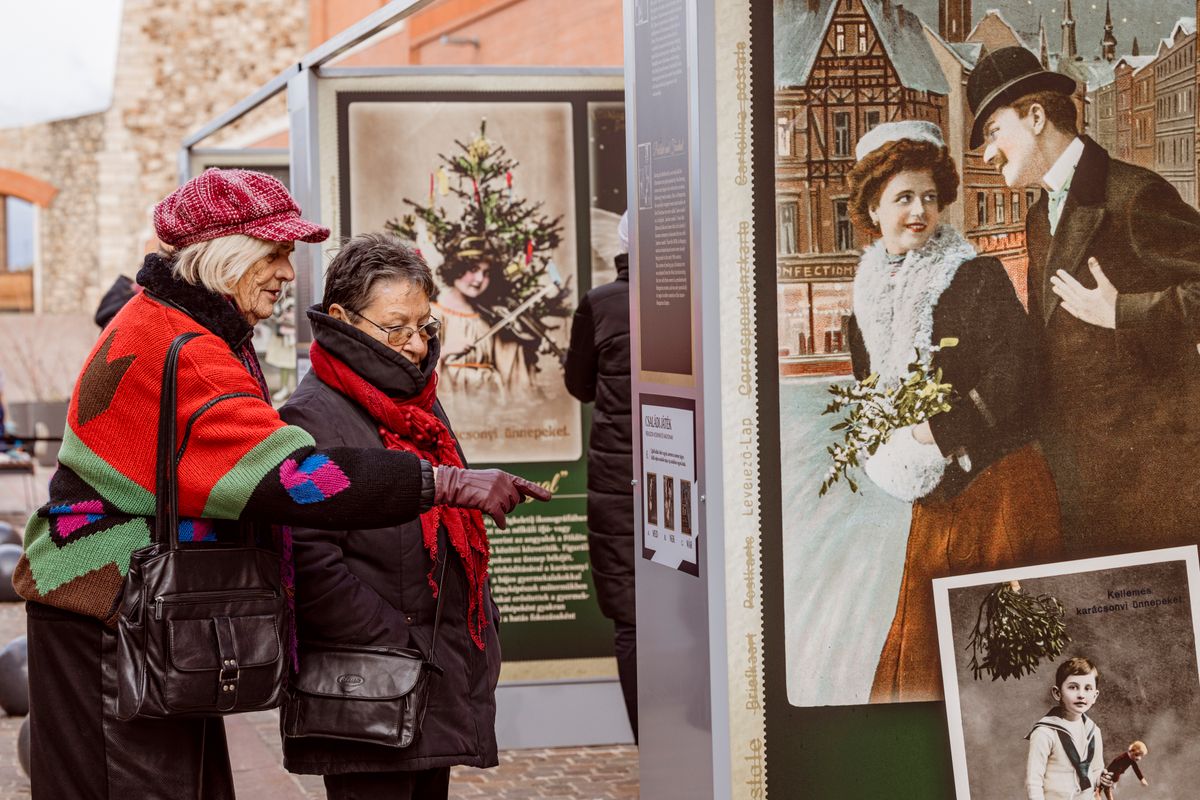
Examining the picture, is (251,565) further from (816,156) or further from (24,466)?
(24,466)

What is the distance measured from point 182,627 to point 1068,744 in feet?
6.05

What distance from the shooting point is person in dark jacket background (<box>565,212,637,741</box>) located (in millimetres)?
5781

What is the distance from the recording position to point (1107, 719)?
3848 mm

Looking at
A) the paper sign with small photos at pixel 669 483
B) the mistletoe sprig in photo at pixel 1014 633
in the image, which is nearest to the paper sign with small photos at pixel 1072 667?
the mistletoe sprig in photo at pixel 1014 633

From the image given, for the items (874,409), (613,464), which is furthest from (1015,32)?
(613,464)

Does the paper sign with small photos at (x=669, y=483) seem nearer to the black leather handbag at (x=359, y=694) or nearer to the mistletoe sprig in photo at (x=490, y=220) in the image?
the black leather handbag at (x=359, y=694)

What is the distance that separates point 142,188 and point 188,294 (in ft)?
95.7

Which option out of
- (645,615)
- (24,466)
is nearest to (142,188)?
(24,466)

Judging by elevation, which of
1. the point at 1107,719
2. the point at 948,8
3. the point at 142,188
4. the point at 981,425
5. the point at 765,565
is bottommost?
the point at 1107,719

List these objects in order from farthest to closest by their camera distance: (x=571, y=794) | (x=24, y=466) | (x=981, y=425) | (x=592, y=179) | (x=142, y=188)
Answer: (x=142, y=188) < (x=24, y=466) < (x=592, y=179) < (x=571, y=794) < (x=981, y=425)

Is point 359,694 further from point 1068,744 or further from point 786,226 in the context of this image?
point 1068,744

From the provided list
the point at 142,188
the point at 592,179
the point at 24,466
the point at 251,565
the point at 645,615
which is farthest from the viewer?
the point at 142,188

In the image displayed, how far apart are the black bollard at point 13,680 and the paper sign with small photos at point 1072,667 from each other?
5.35 m

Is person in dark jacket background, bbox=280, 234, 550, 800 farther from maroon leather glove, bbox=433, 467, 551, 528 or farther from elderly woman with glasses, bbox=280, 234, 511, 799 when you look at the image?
maroon leather glove, bbox=433, 467, 551, 528
